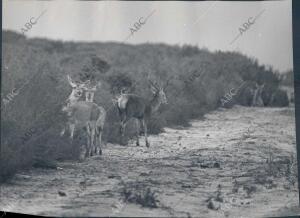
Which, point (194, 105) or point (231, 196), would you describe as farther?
point (194, 105)

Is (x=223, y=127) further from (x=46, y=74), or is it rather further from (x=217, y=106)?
(x=46, y=74)

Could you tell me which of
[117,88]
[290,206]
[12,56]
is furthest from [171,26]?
[290,206]

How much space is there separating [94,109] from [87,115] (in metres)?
0.11

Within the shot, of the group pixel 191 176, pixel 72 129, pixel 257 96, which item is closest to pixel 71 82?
pixel 72 129

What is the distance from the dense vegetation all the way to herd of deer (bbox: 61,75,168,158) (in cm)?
7

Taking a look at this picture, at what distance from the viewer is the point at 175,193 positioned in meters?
6.53

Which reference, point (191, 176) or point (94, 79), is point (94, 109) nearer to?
point (94, 79)

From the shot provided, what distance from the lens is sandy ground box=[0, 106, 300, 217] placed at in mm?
6434

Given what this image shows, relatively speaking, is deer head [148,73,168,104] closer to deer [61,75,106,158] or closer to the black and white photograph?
the black and white photograph

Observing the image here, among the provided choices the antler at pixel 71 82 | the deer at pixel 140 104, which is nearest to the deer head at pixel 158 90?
the deer at pixel 140 104

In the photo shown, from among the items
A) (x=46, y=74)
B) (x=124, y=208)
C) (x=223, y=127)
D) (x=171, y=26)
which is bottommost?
(x=124, y=208)

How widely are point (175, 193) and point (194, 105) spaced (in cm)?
113

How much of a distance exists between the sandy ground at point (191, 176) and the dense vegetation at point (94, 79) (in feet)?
0.68

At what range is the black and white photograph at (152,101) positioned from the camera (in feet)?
22.0
